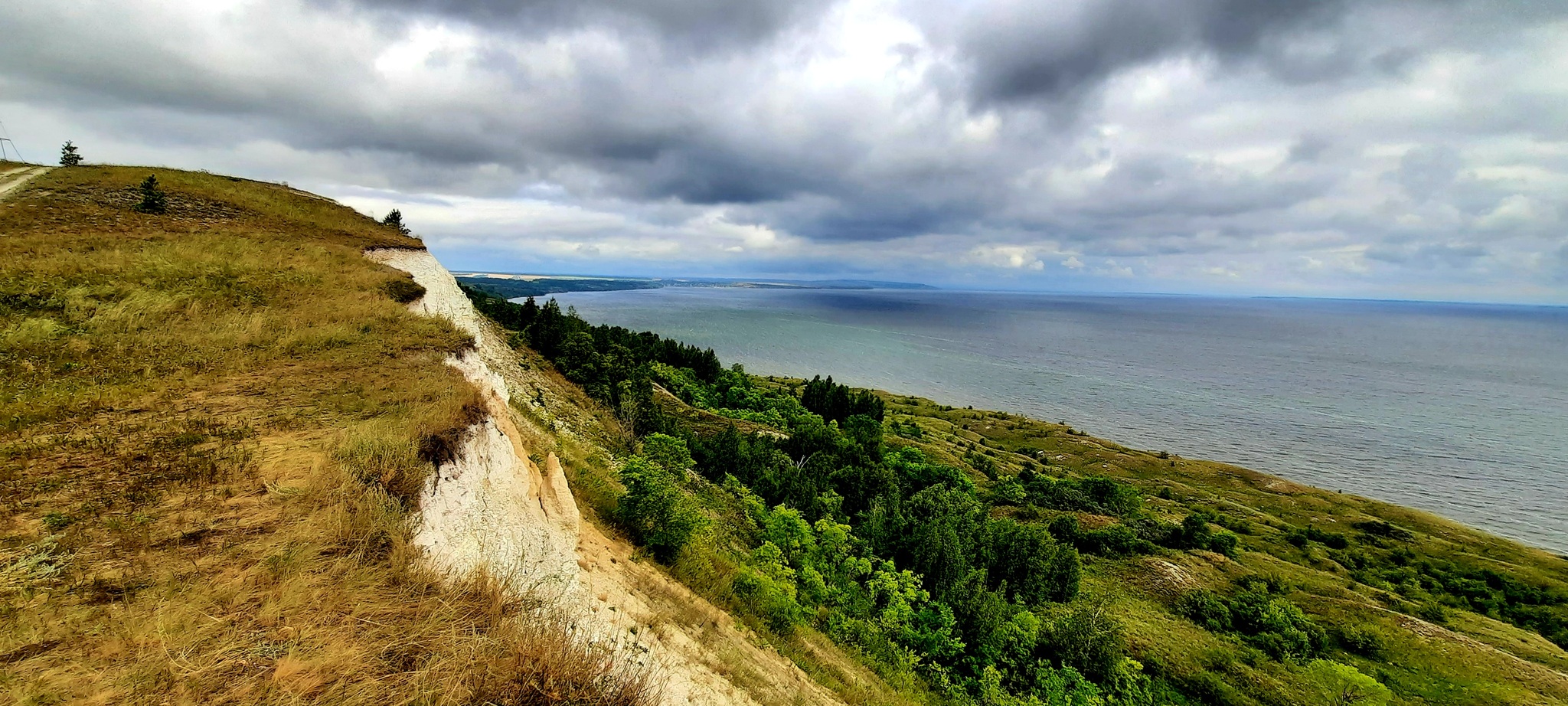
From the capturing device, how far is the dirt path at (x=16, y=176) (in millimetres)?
19984

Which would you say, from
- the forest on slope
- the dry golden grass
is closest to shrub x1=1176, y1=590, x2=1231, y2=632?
the forest on slope

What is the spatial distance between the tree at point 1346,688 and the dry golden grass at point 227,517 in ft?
89.7

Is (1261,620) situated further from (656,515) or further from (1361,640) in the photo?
(656,515)

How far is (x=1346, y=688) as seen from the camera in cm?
1992

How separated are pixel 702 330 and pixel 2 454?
555ft

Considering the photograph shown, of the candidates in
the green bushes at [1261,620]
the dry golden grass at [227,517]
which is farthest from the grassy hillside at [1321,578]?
the dry golden grass at [227,517]

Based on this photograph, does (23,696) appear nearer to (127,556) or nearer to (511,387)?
(127,556)

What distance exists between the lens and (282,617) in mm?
4508

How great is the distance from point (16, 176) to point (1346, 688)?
5824 cm

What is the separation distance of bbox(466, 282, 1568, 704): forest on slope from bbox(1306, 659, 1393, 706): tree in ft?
0.31

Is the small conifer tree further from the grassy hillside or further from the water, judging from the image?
the water

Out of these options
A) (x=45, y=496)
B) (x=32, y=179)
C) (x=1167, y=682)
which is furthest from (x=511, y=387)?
(x=1167, y=682)

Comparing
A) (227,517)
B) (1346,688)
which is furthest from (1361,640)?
(227,517)

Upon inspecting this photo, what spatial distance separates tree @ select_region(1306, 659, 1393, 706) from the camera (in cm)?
1934
